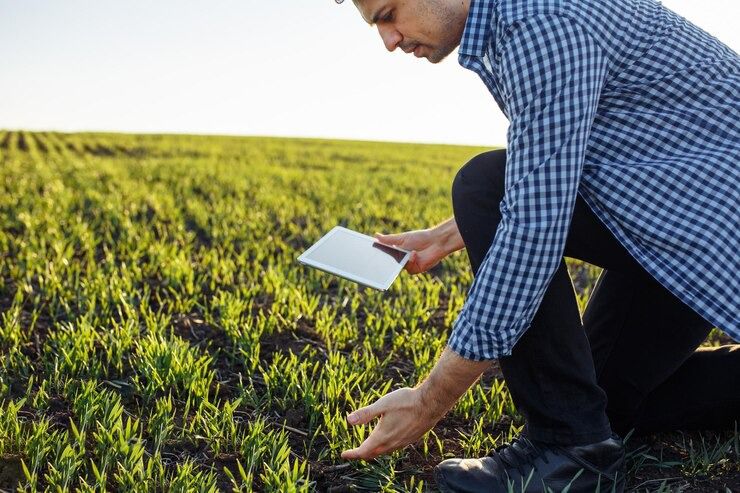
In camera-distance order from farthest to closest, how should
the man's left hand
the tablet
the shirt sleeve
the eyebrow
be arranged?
1. the tablet
2. the eyebrow
3. the man's left hand
4. the shirt sleeve

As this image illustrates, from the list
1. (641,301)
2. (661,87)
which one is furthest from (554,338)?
(661,87)

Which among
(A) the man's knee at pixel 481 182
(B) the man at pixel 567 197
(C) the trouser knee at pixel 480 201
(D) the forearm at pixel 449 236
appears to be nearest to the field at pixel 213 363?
(B) the man at pixel 567 197

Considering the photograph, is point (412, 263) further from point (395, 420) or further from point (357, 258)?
point (395, 420)

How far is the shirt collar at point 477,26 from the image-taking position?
6.57 ft

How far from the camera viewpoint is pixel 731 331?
6.49ft

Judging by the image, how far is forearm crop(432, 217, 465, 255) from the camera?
2803mm

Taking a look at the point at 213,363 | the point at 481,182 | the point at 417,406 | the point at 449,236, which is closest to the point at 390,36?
the point at 481,182

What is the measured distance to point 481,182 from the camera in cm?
231

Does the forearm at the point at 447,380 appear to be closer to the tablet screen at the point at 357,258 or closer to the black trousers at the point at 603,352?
the black trousers at the point at 603,352

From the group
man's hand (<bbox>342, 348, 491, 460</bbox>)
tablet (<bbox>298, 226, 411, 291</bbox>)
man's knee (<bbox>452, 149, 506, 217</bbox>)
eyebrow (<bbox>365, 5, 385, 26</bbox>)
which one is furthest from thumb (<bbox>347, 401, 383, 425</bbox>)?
eyebrow (<bbox>365, 5, 385, 26</bbox>)

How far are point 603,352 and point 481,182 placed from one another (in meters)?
0.84

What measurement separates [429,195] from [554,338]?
7.00 m

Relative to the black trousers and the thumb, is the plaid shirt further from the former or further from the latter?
the thumb

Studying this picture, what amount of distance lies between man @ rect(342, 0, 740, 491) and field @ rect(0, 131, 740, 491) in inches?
15.4
